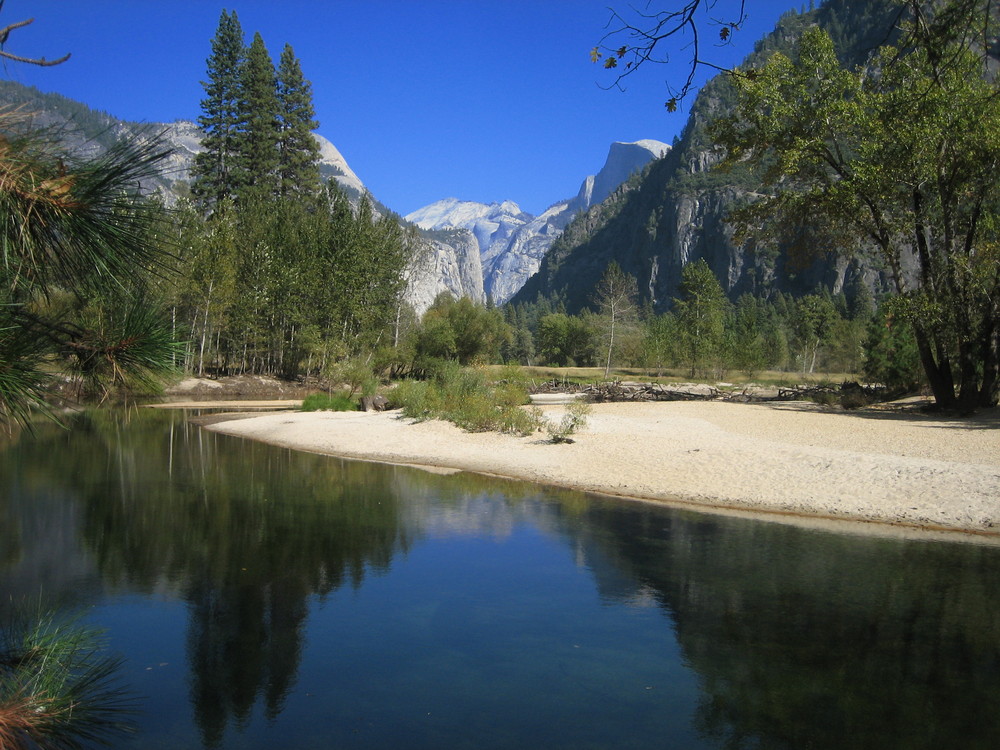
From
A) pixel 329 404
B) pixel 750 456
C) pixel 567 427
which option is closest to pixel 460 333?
pixel 329 404

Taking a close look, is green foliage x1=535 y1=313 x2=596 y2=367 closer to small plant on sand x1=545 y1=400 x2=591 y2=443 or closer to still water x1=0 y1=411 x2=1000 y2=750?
small plant on sand x1=545 y1=400 x2=591 y2=443

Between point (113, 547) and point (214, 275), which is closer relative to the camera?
point (113, 547)

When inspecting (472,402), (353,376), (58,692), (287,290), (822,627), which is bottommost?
(822,627)

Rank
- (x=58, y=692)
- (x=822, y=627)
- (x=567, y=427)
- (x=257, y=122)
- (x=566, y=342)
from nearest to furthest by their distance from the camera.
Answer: (x=58, y=692)
(x=822, y=627)
(x=567, y=427)
(x=257, y=122)
(x=566, y=342)

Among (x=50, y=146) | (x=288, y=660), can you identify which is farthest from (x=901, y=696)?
(x=50, y=146)

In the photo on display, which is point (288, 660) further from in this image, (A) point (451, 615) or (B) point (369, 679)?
(A) point (451, 615)

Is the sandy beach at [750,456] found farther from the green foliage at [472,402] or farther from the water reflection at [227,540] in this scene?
the water reflection at [227,540]

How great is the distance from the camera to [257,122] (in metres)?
56.5

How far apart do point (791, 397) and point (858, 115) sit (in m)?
14.7

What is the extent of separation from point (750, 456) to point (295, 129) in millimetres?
55413

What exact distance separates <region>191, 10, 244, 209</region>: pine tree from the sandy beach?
3485cm

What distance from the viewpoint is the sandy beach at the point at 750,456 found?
13516 millimetres

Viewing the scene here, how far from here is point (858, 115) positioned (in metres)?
23.3

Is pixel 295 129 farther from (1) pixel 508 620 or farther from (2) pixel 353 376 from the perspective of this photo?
(1) pixel 508 620
